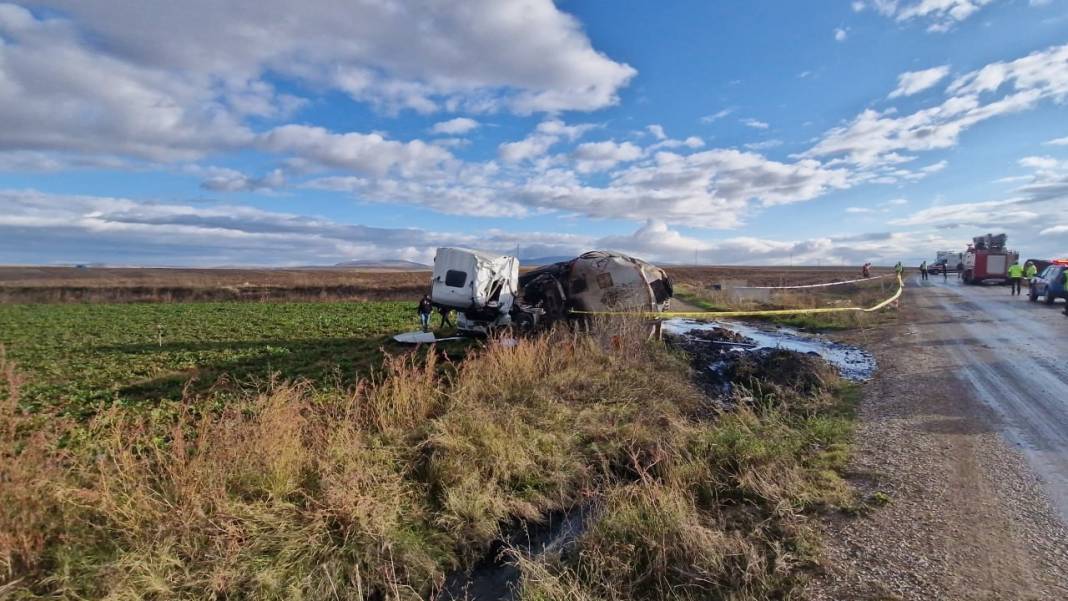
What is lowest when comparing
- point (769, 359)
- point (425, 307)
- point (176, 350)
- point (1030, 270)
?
point (176, 350)

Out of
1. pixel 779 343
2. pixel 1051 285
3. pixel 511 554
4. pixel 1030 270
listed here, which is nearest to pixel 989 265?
pixel 1030 270

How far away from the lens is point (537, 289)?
481 inches

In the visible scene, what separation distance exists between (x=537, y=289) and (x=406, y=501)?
25.9ft

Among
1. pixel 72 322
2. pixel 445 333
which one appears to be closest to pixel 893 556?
pixel 445 333

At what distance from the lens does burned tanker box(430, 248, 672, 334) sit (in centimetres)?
1140

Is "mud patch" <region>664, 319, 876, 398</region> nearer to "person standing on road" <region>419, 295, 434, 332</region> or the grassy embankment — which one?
the grassy embankment

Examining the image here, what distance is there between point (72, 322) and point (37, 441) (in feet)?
65.3

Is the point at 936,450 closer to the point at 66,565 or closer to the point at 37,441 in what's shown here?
the point at 66,565

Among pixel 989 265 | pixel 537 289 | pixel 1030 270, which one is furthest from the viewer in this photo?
pixel 989 265

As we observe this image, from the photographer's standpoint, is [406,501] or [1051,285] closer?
[406,501]

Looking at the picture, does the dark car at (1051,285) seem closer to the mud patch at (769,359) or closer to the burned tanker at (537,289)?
the mud patch at (769,359)

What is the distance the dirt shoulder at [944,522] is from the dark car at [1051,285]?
56.0 ft

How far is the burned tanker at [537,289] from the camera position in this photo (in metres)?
11.4

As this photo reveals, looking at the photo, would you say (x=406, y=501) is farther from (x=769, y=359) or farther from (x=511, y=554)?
(x=769, y=359)
